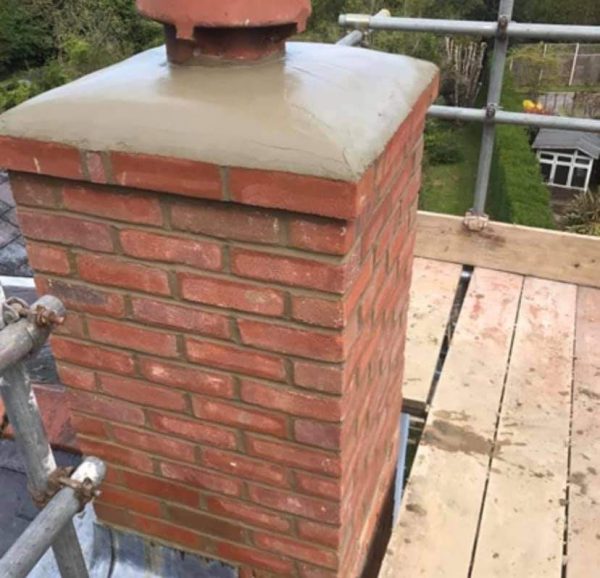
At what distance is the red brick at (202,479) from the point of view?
1.66m

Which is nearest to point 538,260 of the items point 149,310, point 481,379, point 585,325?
point 585,325

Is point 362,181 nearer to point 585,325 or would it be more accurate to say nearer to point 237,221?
point 237,221

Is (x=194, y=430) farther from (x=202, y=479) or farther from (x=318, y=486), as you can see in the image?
(x=318, y=486)

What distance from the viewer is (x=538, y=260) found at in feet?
11.0

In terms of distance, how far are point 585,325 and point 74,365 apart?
7.42ft

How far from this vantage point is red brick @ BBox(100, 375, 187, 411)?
5.18ft

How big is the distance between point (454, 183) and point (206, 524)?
17712 millimetres

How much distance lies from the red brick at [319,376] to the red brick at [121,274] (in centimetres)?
31

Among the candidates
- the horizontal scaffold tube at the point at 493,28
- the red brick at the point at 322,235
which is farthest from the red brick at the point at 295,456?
the horizontal scaffold tube at the point at 493,28

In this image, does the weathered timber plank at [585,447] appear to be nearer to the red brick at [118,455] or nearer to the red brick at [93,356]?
the red brick at [118,455]

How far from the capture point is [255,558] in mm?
1766

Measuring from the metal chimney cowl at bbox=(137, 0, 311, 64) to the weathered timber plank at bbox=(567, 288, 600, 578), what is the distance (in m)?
1.60

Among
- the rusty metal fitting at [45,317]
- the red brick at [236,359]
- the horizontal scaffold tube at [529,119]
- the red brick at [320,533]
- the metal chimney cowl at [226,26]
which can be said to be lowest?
the red brick at [320,533]

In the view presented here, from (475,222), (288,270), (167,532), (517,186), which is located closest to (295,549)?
(167,532)
